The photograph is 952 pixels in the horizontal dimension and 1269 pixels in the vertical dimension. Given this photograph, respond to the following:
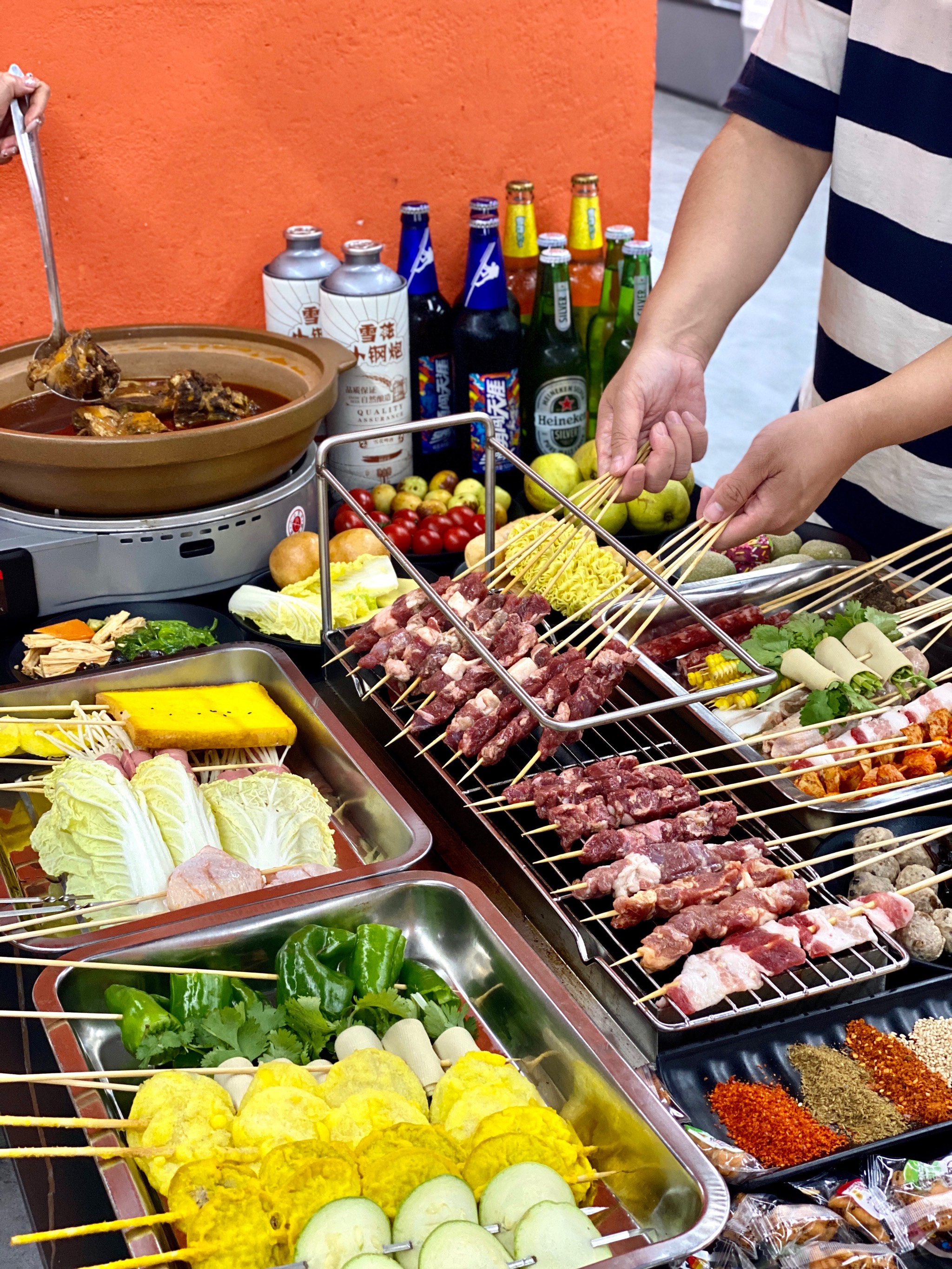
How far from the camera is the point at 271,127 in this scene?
126 inches

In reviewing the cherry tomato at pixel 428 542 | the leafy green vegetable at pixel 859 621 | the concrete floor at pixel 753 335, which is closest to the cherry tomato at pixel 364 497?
the cherry tomato at pixel 428 542

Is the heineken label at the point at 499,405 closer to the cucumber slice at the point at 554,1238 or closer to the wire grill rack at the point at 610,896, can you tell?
the wire grill rack at the point at 610,896

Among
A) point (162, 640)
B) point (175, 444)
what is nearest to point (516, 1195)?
point (162, 640)

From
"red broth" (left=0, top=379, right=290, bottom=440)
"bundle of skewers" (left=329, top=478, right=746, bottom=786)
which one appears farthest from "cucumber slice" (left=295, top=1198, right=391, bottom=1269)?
"red broth" (left=0, top=379, right=290, bottom=440)

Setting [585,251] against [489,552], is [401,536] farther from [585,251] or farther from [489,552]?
[585,251]

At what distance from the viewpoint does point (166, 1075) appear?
4.84ft

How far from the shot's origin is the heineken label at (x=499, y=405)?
3133mm

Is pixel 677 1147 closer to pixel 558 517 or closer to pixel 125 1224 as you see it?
pixel 125 1224

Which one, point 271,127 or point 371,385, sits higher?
point 271,127

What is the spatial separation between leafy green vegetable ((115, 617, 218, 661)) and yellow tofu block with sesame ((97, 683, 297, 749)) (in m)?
0.13

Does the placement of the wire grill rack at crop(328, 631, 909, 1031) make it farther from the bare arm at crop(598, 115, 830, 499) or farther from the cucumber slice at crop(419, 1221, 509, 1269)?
the bare arm at crop(598, 115, 830, 499)

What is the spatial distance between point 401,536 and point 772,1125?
1731 mm

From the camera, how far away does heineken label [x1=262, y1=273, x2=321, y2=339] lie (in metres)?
3.07

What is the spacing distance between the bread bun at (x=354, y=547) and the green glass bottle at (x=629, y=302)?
854mm
